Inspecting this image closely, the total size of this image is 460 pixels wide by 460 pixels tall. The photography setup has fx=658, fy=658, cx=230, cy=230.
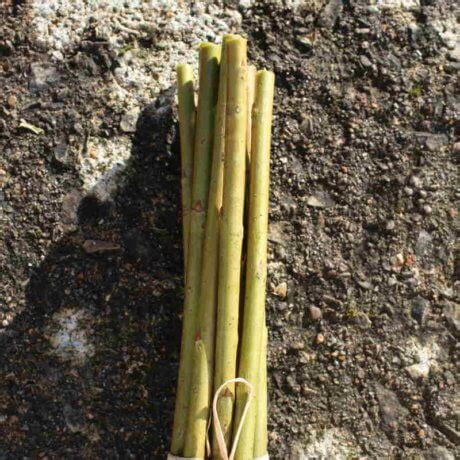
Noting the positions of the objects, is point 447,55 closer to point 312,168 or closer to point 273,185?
point 312,168

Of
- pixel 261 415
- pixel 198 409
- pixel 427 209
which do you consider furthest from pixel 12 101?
pixel 427 209

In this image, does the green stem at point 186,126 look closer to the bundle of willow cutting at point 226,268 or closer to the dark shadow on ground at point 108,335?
the bundle of willow cutting at point 226,268

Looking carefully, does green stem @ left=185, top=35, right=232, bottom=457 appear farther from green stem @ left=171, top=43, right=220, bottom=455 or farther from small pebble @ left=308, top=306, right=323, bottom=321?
small pebble @ left=308, top=306, right=323, bottom=321

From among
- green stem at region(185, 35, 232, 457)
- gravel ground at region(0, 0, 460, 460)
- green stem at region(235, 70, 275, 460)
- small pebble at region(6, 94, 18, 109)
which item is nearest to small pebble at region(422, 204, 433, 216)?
gravel ground at region(0, 0, 460, 460)

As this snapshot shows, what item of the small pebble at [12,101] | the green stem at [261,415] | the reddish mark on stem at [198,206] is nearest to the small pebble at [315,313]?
the green stem at [261,415]

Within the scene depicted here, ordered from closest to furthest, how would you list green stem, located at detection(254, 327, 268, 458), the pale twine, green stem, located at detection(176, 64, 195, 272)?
the pale twine, green stem, located at detection(254, 327, 268, 458), green stem, located at detection(176, 64, 195, 272)

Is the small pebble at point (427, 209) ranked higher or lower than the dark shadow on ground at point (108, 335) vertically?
higher

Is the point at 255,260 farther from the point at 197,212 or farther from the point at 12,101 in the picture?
the point at 12,101
